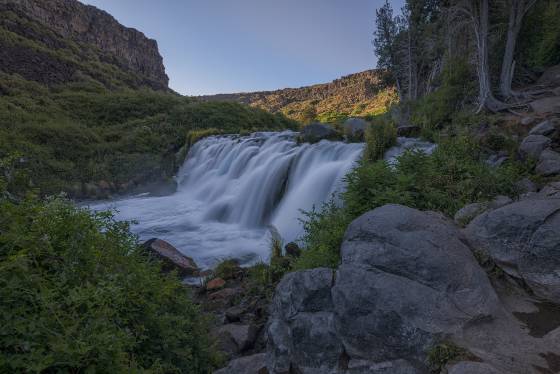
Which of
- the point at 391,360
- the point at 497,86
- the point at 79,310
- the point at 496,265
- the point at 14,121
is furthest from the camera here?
the point at 14,121

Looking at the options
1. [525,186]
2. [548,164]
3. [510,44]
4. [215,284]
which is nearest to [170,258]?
[215,284]

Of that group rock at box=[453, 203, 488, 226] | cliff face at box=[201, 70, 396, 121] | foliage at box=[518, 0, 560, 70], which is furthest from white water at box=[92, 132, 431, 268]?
cliff face at box=[201, 70, 396, 121]

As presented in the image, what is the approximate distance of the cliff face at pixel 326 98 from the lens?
68375 mm

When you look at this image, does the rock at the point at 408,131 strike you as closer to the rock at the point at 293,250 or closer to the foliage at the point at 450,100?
the foliage at the point at 450,100

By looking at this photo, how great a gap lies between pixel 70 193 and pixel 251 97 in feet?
312

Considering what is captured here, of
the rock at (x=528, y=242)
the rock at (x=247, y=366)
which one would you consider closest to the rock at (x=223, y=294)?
the rock at (x=247, y=366)

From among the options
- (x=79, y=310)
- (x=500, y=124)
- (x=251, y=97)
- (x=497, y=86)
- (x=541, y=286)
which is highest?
(x=251, y=97)

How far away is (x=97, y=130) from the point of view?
78.9ft

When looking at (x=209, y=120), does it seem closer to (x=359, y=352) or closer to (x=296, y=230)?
(x=296, y=230)

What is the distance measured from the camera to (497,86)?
41.7 ft

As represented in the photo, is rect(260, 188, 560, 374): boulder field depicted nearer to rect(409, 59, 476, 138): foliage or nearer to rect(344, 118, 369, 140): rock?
rect(409, 59, 476, 138): foliage

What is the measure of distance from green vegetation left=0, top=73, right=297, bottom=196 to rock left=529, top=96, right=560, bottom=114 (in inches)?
640

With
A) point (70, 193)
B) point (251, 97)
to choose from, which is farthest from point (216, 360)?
point (251, 97)

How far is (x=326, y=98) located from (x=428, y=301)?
9083 cm
